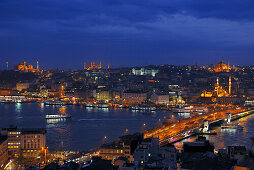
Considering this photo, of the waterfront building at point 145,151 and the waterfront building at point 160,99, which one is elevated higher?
the waterfront building at point 160,99

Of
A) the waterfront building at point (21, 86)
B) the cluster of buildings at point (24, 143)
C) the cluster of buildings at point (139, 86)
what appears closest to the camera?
the cluster of buildings at point (24, 143)

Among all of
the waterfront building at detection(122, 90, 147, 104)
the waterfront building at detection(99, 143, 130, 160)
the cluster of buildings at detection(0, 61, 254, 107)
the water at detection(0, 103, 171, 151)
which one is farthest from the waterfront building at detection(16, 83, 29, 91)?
the waterfront building at detection(99, 143, 130, 160)

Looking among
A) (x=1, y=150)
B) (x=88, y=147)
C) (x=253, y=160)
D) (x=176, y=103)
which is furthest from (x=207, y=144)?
(x=176, y=103)

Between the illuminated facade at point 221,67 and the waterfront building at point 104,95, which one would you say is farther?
the illuminated facade at point 221,67

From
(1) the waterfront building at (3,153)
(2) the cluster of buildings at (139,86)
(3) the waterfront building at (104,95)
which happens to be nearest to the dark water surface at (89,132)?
(1) the waterfront building at (3,153)

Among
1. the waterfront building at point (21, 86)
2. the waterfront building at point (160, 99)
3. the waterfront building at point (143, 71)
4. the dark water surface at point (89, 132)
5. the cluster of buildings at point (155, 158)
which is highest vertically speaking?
the waterfront building at point (143, 71)

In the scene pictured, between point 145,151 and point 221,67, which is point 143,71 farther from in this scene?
point 145,151

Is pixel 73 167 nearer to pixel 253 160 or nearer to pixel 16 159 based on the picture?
pixel 16 159

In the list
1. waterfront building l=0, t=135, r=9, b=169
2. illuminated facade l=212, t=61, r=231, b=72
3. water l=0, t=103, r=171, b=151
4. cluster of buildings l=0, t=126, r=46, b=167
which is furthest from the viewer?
illuminated facade l=212, t=61, r=231, b=72

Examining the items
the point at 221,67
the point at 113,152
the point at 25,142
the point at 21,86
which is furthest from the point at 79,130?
the point at 221,67

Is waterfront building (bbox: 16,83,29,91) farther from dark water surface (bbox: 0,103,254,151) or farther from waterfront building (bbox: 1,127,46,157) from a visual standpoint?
waterfront building (bbox: 1,127,46,157)

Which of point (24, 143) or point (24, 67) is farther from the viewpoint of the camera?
point (24, 67)

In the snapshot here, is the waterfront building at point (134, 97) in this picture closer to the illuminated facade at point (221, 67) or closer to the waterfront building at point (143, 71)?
the waterfront building at point (143, 71)
